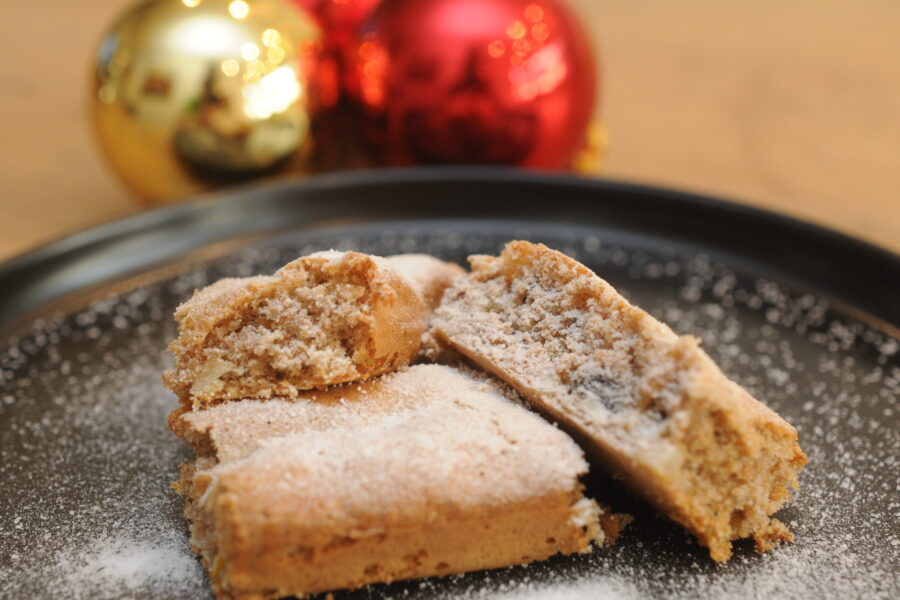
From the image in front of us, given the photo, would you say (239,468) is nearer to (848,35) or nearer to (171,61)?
(171,61)

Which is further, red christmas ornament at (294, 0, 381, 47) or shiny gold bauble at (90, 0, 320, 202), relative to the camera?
red christmas ornament at (294, 0, 381, 47)

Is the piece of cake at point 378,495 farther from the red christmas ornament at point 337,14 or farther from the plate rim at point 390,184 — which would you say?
the red christmas ornament at point 337,14

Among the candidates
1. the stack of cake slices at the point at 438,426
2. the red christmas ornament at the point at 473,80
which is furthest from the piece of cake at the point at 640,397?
the red christmas ornament at the point at 473,80

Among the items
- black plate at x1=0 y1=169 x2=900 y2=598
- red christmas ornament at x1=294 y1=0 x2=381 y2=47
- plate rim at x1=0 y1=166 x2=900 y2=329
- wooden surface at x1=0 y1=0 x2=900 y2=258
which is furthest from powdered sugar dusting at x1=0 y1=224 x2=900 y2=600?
red christmas ornament at x1=294 y1=0 x2=381 y2=47

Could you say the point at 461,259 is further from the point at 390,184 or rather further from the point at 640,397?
the point at 640,397

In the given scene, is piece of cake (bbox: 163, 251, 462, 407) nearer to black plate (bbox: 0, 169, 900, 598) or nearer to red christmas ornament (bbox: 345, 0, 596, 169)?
black plate (bbox: 0, 169, 900, 598)

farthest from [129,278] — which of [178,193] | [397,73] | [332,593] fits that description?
[332,593]

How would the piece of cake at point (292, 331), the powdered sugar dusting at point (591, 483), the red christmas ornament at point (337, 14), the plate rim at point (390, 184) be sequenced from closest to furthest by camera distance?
1. the powdered sugar dusting at point (591, 483)
2. the piece of cake at point (292, 331)
3. the plate rim at point (390, 184)
4. the red christmas ornament at point (337, 14)
